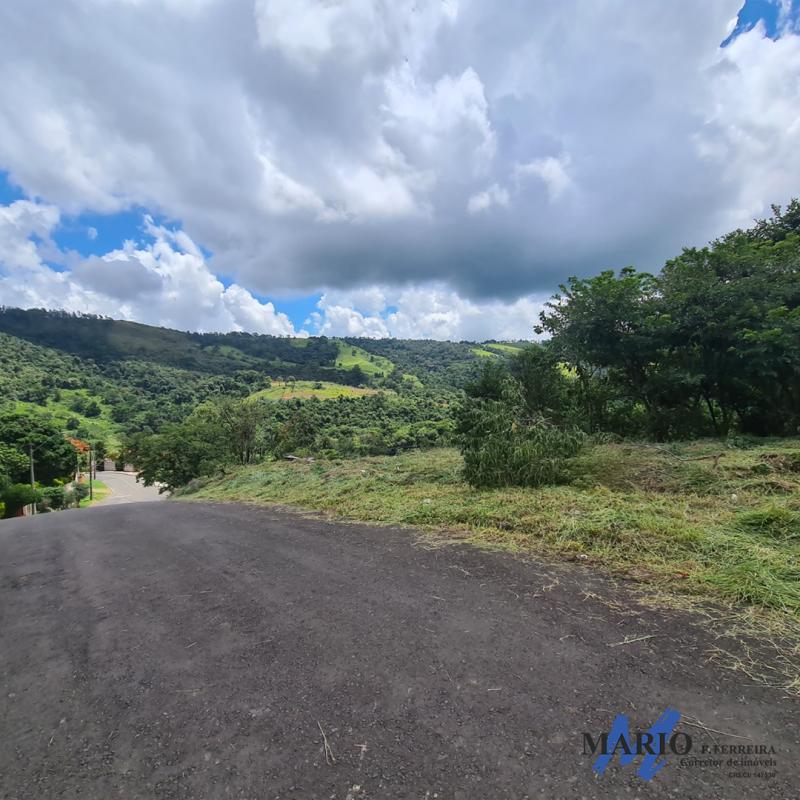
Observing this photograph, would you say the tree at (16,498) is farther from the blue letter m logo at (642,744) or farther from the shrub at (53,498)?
the blue letter m logo at (642,744)

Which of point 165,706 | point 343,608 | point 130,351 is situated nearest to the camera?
point 165,706

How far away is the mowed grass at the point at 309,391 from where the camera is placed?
3830 inches

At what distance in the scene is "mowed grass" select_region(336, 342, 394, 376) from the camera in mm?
143863

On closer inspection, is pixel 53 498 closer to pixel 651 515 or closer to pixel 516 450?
pixel 516 450

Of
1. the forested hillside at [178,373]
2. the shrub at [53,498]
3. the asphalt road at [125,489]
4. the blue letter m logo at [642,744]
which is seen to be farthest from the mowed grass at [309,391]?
the blue letter m logo at [642,744]

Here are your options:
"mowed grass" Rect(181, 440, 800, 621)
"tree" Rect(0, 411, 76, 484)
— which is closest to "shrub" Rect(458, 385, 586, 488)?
"mowed grass" Rect(181, 440, 800, 621)

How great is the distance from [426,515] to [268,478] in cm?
1067

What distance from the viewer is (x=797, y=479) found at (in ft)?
19.4

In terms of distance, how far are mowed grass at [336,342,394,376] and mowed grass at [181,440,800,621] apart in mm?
128357

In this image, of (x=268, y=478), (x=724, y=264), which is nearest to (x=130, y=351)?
(x=268, y=478)

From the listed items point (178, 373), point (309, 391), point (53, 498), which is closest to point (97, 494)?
point (53, 498)

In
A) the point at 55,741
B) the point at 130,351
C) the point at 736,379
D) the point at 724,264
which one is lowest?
the point at 55,741

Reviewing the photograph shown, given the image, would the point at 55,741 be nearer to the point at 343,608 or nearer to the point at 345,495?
the point at 343,608

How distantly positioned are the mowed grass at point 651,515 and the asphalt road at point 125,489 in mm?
40397
